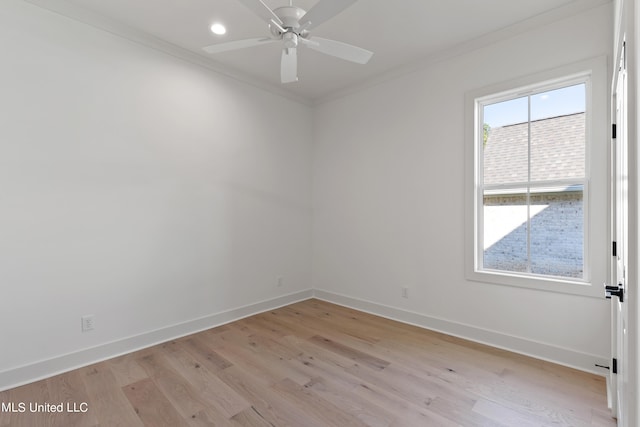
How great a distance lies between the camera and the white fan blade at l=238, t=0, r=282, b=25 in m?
1.53

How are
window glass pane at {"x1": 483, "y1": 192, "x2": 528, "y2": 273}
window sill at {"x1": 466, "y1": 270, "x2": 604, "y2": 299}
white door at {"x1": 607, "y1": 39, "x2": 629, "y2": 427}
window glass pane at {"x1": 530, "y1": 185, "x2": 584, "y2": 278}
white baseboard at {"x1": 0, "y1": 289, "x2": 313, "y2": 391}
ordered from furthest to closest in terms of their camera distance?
window glass pane at {"x1": 483, "y1": 192, "x2": 528, "y2": 273} < window glass pane at {"x1": 530, "y1": 185, "x2": 584, "y2": 278} < window sill at {"x1": 466, "y1": 270, "x2": 604, "y2": 299} < white baseboard at {"x1": 0, "y1": 289, "x2": 313, "y2": 391} < white door at {"x1": 607, "y1": 39, "x2": 629, "y2": 427}

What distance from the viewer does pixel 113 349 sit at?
8.41 feet

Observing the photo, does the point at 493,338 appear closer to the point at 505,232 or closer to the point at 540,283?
the point at 540,283

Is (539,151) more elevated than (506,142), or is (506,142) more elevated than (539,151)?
(506,142)

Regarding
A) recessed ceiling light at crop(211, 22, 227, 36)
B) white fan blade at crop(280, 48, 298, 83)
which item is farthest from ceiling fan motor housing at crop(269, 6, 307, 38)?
recessed ceiling light at crop(211, 22, 227, 36)

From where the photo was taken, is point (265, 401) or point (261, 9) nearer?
point (261, 9)

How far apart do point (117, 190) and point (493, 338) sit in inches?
143

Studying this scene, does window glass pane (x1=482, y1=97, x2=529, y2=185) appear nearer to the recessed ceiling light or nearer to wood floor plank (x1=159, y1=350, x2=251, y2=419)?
the recessed ceiling light

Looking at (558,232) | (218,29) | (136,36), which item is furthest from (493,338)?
(136,36)

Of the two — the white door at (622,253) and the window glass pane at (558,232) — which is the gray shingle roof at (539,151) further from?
the white door at (622,253)

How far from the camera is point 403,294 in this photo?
340 cm

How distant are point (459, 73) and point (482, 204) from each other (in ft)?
4.35

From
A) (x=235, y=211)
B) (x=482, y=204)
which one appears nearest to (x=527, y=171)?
(x=482, y=204)

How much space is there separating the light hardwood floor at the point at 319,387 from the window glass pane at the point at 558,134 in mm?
1610
